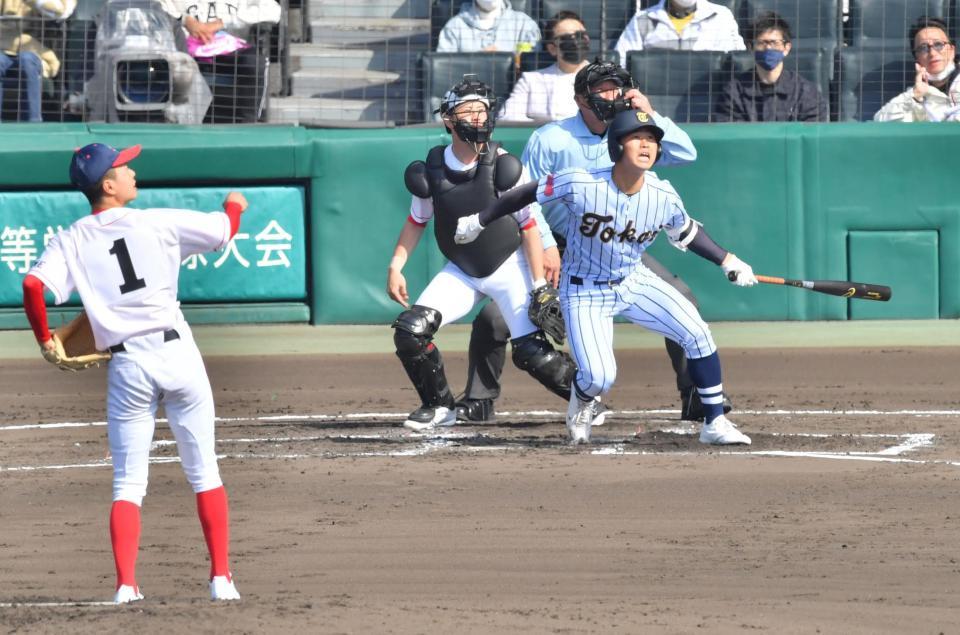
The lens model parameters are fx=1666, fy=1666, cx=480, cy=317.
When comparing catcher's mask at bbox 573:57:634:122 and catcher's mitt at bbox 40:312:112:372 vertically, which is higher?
catcher's mask at bbox 573:57:634:122

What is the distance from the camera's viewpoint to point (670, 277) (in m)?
8.84

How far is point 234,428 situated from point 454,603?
12.8 ft

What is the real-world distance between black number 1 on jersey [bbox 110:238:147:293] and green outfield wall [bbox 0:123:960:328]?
22.4 feet

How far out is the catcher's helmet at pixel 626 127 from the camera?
730 centimetres

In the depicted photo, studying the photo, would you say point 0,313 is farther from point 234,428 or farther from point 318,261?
point 234,428

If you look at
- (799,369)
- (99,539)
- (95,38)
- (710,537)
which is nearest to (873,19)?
(799,369)

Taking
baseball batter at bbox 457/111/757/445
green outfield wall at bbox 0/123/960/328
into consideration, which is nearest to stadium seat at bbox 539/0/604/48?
green outfield wall at bbox 0/123/960/328

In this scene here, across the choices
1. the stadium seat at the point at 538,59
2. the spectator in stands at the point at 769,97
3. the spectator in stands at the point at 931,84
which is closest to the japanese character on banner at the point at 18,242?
the stadium seat at the point at 538,59

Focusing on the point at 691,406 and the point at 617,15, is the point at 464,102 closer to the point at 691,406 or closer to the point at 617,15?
the point at 691,406

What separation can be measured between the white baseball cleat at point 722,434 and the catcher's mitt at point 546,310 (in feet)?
2.94

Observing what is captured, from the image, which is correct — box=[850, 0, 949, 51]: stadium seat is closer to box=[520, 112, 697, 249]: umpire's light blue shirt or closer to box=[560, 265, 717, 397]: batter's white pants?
box=[520, 112, 697, 249]: umpire's light blue shirt

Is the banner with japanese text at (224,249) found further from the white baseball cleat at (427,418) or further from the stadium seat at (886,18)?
the stadium seat at (886,18)

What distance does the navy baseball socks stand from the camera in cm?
771

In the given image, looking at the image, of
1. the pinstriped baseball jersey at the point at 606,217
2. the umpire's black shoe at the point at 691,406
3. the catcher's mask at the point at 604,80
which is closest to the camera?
the pinstriped baseball jersey at the point at 606,217
